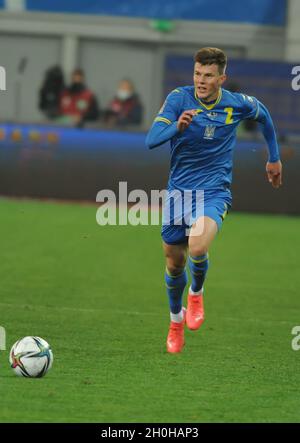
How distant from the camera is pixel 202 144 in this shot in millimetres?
8898

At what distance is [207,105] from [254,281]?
209 inches

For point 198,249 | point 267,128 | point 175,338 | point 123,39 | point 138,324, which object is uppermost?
point 123,39

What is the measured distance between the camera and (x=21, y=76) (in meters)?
29.1

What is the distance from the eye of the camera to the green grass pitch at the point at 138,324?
6910mm

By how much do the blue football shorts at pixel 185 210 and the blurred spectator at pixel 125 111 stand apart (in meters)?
13.4

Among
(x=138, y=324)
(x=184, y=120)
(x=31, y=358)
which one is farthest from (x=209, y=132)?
(x=31, y=358)

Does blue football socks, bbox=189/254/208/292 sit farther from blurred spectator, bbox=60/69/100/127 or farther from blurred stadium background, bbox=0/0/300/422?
blurred spectator, bbox=60/69/100/127

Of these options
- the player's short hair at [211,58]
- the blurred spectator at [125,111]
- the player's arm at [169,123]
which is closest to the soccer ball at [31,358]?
the player's arm at [169,123]

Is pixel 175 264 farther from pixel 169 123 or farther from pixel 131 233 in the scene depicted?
pixel 131 233

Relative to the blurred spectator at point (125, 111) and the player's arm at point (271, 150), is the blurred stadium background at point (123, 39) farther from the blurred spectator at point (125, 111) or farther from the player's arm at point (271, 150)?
the player's arm at point (271, 150)

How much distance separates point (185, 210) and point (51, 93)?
645 inches

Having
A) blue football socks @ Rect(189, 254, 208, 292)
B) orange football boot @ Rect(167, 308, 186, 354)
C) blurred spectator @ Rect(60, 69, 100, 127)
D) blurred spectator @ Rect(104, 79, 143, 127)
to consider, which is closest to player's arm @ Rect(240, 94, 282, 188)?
blue football socks @ Rect(189, 254, 208, 292)

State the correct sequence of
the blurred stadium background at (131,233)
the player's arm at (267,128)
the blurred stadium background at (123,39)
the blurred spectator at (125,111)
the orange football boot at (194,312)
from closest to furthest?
the blurred stadium background at (131,233)
the orange football boot at (194,312)
the player's arm at (267,128)
the blurred spectator at (125,111)
the blurred stadium background at (123,39)

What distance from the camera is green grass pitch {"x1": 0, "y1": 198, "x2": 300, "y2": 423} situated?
691 cm
